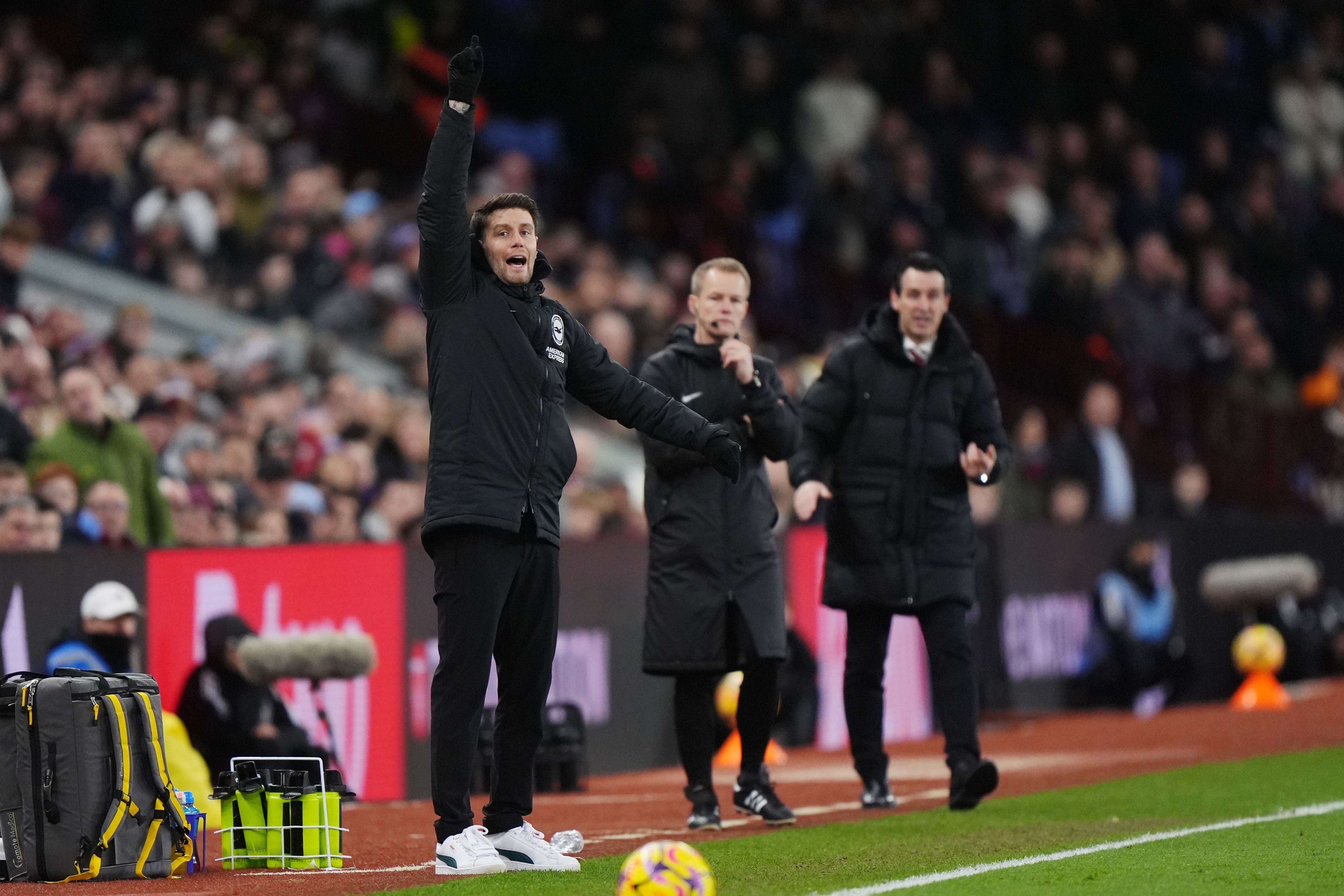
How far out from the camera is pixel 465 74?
6816 mm

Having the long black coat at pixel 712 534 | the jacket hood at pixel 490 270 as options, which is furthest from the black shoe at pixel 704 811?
the jacket hood at pixel 490 270

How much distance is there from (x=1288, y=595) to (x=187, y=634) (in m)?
9.01

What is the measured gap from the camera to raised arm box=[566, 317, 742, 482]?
24.8ft

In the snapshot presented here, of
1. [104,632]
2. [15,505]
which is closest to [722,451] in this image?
[104,632]

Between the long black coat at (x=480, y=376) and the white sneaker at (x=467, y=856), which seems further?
the white sneaker at (x=467, y=856)

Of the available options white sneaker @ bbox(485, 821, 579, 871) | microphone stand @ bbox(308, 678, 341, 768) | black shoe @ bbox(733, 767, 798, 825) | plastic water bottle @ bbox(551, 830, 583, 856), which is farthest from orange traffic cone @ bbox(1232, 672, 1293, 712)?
white sneaker @ bbox(485, 821, 579, 871)

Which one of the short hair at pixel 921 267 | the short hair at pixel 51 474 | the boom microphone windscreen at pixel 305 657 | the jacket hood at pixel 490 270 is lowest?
the boom microphone windscreen at pixel 305 657

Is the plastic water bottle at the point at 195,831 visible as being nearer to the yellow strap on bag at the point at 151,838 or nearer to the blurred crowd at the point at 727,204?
the yellow strap on bag at the point at 151,838

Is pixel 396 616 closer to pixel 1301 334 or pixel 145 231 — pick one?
pixel 145 231

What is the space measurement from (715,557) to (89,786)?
261 cm

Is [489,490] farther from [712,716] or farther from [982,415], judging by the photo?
[982,415]

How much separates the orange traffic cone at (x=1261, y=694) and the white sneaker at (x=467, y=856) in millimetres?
9113

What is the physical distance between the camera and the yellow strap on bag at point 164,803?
7711 millimetres

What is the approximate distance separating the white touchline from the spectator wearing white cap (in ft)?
14.6
